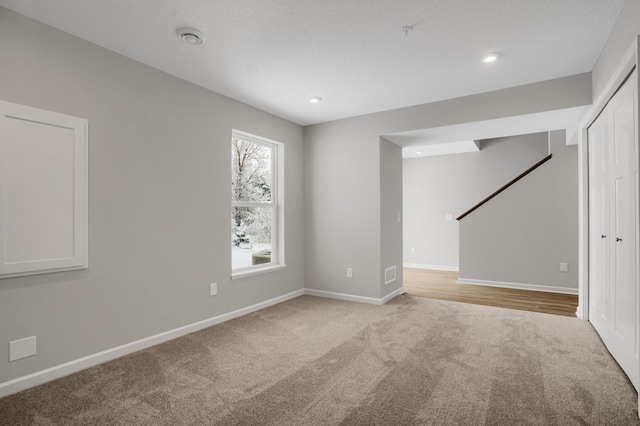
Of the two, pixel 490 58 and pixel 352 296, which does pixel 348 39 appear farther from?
pixel 352 296

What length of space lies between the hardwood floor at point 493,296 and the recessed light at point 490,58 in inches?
112

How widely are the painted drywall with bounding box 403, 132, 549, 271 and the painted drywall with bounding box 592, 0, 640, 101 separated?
12.7ft

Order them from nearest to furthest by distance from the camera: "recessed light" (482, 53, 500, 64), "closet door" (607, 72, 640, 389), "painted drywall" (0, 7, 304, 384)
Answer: "closet door" (607, 72, 640, 389) < "painted drywall" (0, 7, 304, 384) < "recessed light" (482, 53, 500, 64)

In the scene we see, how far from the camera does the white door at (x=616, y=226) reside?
7.06ft

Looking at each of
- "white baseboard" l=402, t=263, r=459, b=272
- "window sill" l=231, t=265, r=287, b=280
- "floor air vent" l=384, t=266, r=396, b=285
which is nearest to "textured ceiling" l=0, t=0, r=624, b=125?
"window sill" l=231, t=265, r=287, b=280

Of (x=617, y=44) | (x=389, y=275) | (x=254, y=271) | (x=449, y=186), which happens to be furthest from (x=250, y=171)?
(x=449, y=186)

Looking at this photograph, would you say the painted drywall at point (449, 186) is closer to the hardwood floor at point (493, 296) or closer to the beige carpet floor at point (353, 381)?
the hardwood floor at point (493, 296)

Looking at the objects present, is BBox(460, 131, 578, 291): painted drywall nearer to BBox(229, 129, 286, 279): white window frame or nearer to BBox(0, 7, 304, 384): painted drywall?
BBox(229, 129, 286, 279): white window frame

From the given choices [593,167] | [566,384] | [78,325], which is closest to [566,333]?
[566,384]

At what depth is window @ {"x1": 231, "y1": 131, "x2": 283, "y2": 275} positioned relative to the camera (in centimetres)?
395

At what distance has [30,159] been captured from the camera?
2229mm

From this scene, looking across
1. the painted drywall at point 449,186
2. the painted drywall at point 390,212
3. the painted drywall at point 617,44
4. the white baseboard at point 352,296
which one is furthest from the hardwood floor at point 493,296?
the painted drywall at point 617,44

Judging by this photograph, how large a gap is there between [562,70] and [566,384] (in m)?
2.62

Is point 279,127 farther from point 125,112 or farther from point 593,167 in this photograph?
point 593,167
